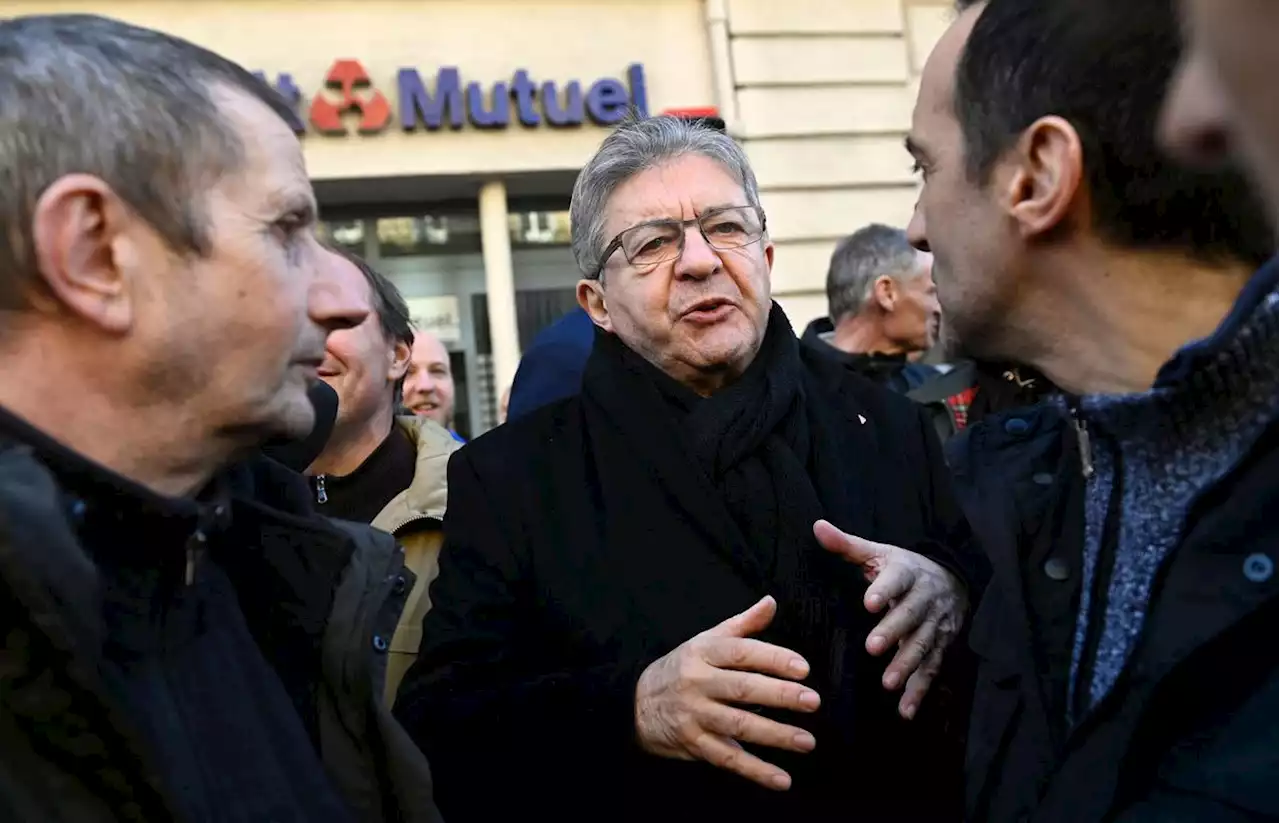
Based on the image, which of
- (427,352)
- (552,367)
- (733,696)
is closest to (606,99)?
(427,352)

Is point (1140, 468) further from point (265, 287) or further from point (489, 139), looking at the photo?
point (489, 139)

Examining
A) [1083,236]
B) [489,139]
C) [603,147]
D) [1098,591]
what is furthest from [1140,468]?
[489,139]

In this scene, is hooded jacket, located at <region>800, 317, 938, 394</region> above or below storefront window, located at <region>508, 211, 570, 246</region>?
below

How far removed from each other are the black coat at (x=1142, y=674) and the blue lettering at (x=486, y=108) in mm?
6051

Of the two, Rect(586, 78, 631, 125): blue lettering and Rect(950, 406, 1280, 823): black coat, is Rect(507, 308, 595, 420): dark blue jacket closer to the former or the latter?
Rect(950, 406, 1280, 823): black coat

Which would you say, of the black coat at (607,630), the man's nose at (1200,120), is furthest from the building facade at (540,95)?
the man's nose at (1200,120)

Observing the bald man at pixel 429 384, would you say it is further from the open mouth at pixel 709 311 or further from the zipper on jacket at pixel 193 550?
the zipper on jacket at pixel 193 550

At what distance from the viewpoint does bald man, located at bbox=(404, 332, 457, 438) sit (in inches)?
184

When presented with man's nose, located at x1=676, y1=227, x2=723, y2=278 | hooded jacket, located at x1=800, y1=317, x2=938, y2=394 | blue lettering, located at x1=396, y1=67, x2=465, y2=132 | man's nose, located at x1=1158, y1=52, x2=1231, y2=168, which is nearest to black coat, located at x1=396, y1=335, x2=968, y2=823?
man's nose, located at x1=676, y1=227, x2=723, y2=278

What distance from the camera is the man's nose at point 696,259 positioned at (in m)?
1.93

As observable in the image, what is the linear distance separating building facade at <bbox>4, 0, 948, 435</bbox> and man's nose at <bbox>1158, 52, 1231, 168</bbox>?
6.45 m

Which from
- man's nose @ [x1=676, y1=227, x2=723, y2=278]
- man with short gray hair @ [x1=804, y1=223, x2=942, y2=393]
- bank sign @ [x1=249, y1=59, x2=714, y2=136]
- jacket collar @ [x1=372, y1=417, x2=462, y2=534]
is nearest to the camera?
man's nose @ [x1=676, y1=227, x2=723, y2=278]

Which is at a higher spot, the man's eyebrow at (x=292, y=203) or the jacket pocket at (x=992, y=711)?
the man's eyebrow at (x=292, y=203)

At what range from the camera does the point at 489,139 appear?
7.04 m
